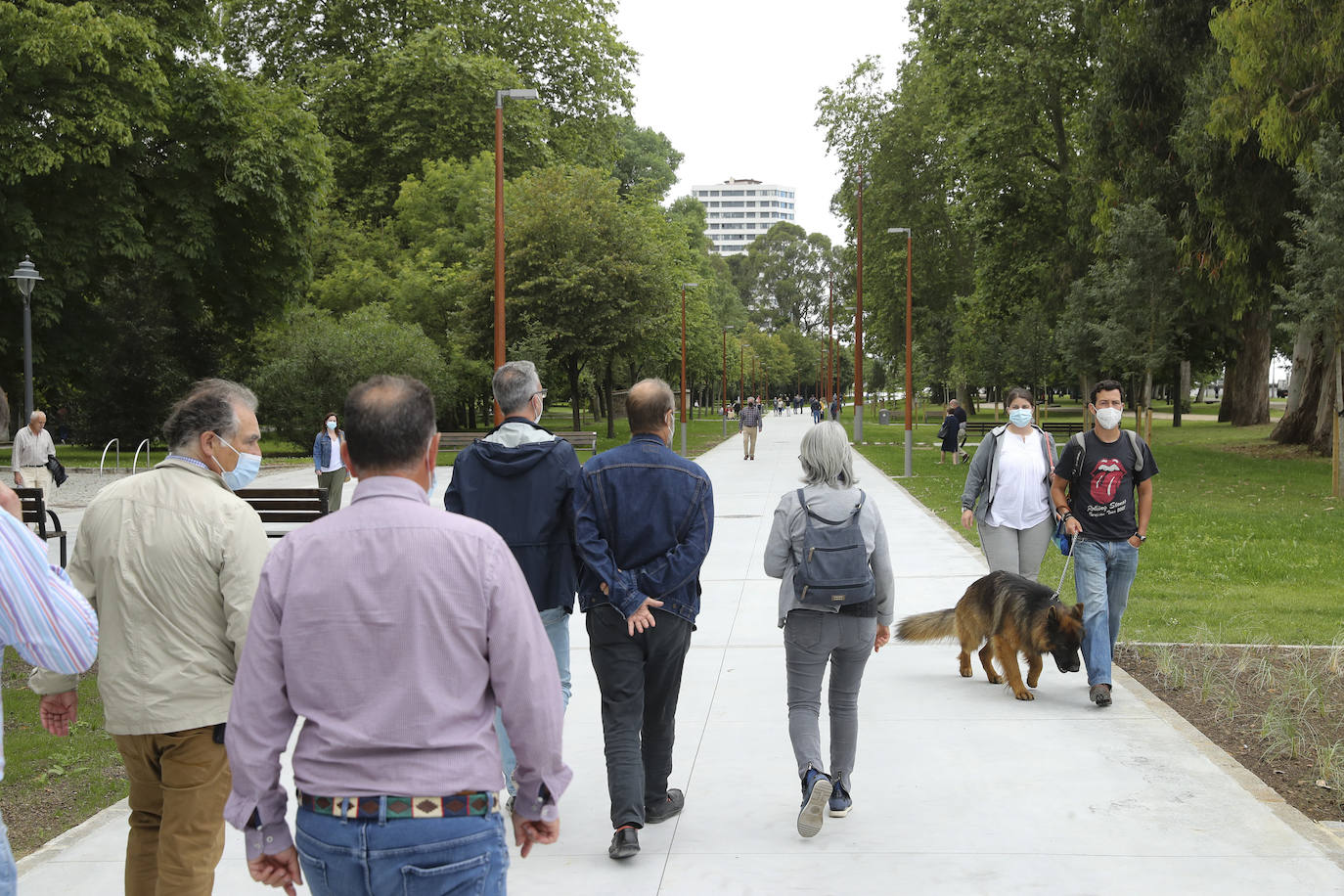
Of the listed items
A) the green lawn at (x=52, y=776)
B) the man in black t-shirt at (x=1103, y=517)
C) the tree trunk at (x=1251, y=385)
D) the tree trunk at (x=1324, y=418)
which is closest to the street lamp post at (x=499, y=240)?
the green lawn at (x=52, y=776)

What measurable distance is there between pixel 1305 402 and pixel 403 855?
111ft

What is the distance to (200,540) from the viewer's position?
139 inches

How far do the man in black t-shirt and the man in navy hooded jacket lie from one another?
3.40 m

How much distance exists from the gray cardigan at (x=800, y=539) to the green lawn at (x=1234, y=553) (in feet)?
15.0

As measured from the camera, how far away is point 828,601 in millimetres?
5109

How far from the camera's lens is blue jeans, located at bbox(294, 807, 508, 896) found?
2453 mm

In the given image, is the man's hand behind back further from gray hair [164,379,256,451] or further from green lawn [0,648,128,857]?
green lawn [0,648,128,857]

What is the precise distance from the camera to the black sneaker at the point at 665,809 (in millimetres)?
5297

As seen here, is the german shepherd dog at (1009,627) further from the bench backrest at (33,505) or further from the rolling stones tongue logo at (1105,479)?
the bench backrest at (33,505)

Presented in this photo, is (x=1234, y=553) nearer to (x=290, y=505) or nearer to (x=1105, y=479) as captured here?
(x=1105, y=479)

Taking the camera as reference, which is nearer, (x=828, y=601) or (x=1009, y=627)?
(x=828, y=601)

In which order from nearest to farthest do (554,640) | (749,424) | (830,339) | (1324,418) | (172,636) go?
1. (172,636)
2. (554,640)
3. (1324,418)
4. (749,424)
5. (830,339)

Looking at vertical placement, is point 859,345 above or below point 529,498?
above

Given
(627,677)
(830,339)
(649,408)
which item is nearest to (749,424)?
(649,408)
